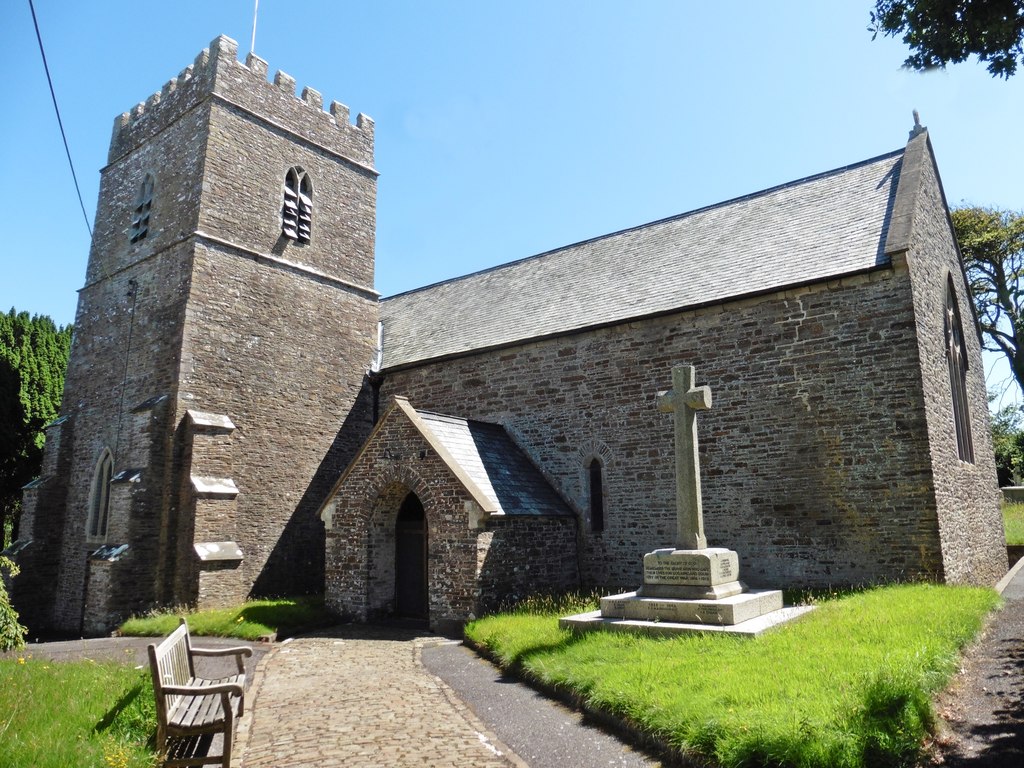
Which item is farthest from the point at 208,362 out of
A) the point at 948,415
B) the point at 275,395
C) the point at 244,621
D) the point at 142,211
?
the point at 948,415

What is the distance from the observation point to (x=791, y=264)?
14.1m

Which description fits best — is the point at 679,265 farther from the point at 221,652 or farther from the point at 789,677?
the point at 221,652

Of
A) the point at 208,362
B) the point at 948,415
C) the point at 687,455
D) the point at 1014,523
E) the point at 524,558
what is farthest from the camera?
the point at 1014,523

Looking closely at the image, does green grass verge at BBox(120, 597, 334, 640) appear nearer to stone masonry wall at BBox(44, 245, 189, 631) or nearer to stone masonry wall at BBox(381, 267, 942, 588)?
stone masonry wall at BBox(44, 245, 189, 631)

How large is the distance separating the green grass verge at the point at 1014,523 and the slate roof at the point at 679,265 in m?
10.6

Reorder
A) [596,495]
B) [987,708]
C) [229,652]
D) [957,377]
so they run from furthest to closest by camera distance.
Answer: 1. [957,377]
2. [596,495]
3. [229,652]
4. [987,708]

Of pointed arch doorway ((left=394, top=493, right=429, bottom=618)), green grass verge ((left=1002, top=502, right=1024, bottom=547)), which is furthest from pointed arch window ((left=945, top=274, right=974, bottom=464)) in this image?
pointed arch doorway ((left=394, top=493, right=429, bottom=618))

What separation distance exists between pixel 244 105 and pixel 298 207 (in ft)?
9.95

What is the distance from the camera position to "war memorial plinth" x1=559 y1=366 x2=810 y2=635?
9.05 m

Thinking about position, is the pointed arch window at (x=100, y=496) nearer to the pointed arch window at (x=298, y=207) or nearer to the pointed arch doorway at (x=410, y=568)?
the pointed arch window at (x=298, y=207)

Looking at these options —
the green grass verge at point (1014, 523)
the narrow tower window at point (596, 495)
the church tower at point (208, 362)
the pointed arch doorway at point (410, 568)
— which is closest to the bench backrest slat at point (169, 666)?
the pointed arch doorway at point (410, 568)

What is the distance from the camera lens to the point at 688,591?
31.2ft

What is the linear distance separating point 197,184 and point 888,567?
1811 centimetres

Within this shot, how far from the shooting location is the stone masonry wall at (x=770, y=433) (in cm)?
1209
